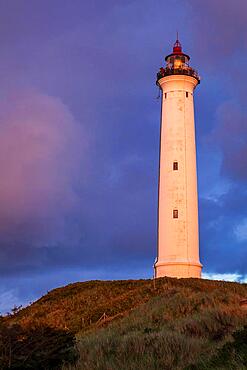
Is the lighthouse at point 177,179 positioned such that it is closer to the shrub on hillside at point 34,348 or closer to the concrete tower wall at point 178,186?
the concrete tower wall at point 178,186

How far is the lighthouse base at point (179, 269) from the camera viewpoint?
36656 millimetres

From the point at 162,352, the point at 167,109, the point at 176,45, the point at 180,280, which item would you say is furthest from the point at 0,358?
the point at 176,45

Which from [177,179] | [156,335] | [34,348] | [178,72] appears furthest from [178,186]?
[34,348]

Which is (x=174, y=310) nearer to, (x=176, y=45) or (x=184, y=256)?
(x=184, y=256)

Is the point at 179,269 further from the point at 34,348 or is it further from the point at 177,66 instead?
the point at 34,348

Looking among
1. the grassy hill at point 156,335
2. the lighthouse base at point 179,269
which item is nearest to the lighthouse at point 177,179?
the lighthouse base at point 179,269

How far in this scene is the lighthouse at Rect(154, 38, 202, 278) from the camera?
122 feet

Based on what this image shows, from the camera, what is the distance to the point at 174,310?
2192 cm

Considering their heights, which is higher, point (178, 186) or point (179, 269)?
point (178, 186)

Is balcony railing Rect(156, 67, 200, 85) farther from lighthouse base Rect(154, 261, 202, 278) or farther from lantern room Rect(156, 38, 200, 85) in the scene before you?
lighthouse base Rect(154, 261, 202, 278)

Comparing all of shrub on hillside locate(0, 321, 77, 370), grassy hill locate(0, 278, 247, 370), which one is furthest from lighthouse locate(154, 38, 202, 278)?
shrub on hillside locate(0, 321, 77, 370)

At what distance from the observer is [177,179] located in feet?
124

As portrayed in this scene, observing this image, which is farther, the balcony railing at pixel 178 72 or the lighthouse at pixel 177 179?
the balcony railing at pixel 178 72

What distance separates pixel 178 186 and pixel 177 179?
47 cm
